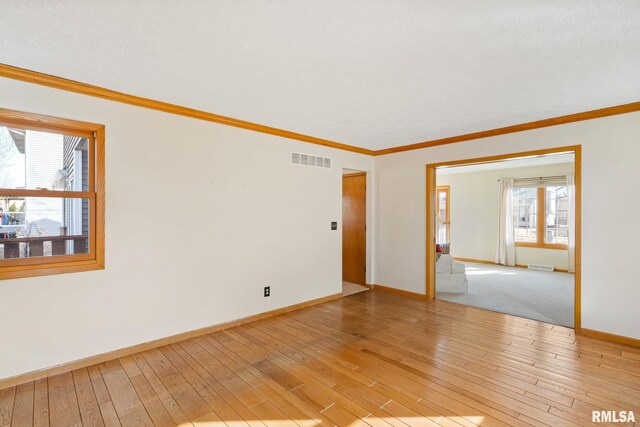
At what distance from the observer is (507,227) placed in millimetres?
7867

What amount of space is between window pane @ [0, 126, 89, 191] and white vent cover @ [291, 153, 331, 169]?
236 cm

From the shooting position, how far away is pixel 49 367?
99.4 inches

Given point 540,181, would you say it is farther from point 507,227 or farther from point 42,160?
point 42,160

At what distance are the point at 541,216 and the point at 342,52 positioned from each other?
306 inches

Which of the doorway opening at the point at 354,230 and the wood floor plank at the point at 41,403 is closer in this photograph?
the wood floor plank at the point at 41,403

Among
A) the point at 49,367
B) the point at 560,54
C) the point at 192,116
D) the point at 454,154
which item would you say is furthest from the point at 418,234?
the point at 49,367

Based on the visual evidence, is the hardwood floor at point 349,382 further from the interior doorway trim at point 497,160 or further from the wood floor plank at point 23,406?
the interior doorway trim at point 497,160

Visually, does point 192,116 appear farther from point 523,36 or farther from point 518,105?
point 518,105

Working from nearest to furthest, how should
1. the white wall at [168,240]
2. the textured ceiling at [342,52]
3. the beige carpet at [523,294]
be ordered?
the textured ceiling at [342,52] → the white wall at [168,240] → the beige carpet at [523,294]

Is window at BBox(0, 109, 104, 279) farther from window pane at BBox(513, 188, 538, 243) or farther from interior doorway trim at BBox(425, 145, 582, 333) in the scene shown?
window pane at BBox(513, 188, 538, 243)

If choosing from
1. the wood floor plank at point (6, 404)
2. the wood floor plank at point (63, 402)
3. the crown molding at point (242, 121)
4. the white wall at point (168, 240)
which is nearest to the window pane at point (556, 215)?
the crown molding at point (242, 121)

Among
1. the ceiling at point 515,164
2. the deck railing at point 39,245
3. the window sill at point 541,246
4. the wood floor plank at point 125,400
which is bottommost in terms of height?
the wood floor plank at point 125,400

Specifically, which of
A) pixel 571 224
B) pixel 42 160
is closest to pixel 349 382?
Result: pixel 42 160

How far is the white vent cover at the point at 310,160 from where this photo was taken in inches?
169
